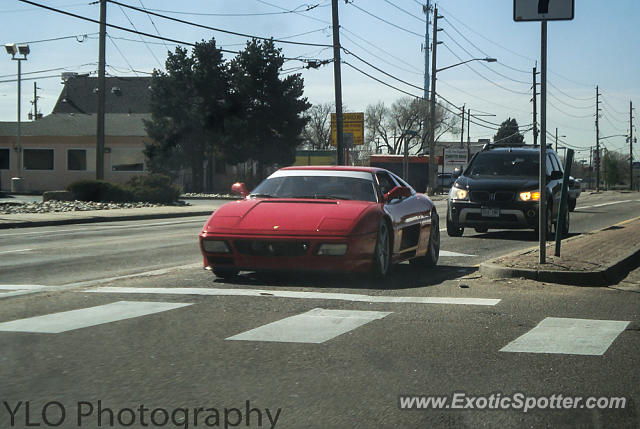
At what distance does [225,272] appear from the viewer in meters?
9.50

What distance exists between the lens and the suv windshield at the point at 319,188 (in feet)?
33.0

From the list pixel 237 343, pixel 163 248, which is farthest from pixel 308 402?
pixel 163 248

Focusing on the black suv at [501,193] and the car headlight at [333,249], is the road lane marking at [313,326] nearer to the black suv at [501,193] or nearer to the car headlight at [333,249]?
the car headlight at [333,249]

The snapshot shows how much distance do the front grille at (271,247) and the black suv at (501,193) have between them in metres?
8.12

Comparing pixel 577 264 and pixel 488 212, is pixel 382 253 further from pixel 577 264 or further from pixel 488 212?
pixel 488 212

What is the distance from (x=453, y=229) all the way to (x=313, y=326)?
10580 millimetres

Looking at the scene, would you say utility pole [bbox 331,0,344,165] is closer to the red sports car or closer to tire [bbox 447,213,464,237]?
tire [bbox 447,213,464,237]

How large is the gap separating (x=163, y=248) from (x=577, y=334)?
918 cm

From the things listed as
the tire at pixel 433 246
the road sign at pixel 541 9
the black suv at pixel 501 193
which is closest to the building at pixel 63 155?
the black suv at pixel 501 193

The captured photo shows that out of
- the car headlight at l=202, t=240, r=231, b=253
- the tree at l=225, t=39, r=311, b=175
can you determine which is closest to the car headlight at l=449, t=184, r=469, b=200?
the car headlight at l=202, t=240, r=231, b=253

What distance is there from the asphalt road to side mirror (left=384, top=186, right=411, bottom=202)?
965mm

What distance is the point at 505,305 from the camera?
7.95m

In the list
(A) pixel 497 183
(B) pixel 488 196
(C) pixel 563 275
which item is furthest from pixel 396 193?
(A) pixel 497 183

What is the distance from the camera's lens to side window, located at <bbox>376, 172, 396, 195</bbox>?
417 inches
